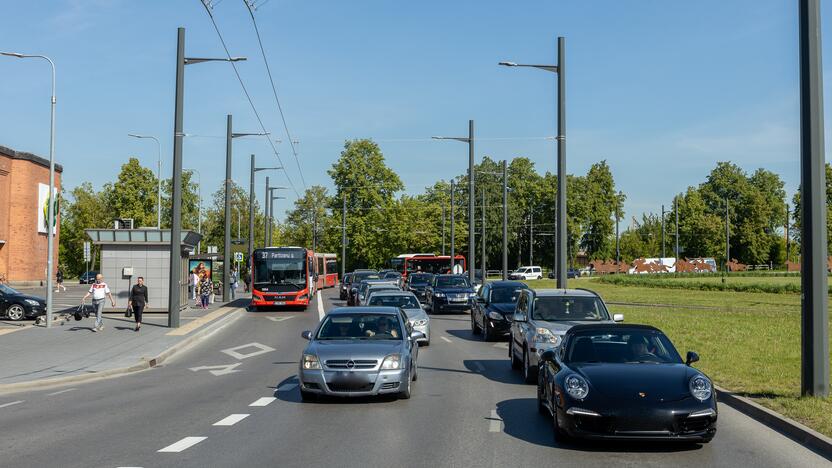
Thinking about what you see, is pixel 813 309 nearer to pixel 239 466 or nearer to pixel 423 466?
pixel 423 466

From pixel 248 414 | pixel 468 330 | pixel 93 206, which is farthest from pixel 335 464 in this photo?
pixel 93 206

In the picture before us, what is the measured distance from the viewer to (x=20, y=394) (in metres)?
A: 14.8

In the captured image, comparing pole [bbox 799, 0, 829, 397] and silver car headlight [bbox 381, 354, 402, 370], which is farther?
silver car headlight [bbox 381, 354, 402, 370]

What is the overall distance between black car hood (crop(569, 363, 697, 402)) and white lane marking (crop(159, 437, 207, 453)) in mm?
4329

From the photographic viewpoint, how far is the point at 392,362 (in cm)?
1274

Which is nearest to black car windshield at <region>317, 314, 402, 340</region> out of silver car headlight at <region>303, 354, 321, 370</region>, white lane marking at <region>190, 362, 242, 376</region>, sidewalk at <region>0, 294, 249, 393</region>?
silver car headlight at <region>303, 354, 321, 370</region>

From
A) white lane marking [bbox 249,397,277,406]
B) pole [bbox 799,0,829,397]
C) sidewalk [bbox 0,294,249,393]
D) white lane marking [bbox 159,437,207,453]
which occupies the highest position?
pole [bbox 799,0,829,397]

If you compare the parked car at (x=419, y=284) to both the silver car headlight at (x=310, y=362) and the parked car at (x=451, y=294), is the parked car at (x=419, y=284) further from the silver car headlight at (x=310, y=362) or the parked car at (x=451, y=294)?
the silver car headlight at (x=310, y=362)

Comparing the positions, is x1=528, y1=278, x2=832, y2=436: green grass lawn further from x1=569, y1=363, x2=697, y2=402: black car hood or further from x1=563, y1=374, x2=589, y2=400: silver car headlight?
x1=563, y1=374, x2=589, y2=400: silver car headlight

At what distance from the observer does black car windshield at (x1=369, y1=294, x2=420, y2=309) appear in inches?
973

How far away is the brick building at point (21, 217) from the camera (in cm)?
5988

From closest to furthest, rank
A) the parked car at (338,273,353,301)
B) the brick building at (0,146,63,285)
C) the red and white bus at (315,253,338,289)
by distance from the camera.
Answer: the parked car at (338,273,353,301), the brick building at (0,146,63,285), the red and white bus at (315,253,338,289)

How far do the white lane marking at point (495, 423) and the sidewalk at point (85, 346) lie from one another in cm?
886

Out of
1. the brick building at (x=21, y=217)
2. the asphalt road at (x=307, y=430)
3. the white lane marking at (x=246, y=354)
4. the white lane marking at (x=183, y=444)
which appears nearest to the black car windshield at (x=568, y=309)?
the asphalt road at (x=307, y=430)
